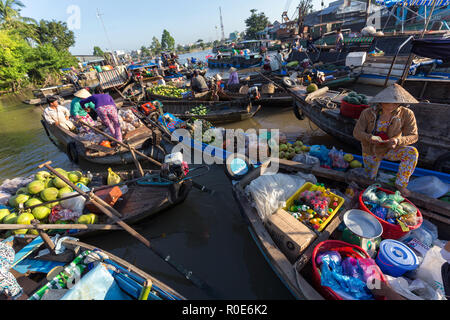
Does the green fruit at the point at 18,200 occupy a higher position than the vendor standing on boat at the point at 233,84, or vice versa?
the vendor standing on boat at the point at 233,84

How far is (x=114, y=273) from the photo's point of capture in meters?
2.68

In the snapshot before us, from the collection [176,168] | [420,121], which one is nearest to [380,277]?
[176,168]

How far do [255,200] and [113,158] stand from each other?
5693 millimetres

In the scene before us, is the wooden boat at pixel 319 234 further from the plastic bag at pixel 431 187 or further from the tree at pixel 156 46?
the tree at pixel 156 46

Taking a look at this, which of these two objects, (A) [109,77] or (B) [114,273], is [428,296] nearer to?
(B) [114,273]

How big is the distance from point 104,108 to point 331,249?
7.16 m

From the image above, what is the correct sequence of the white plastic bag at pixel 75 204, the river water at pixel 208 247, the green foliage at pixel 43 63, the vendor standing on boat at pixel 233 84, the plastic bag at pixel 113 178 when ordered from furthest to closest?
1. the green foliage at pixel 43 63
2. the vendor standing on boat at pixel 233 84
3. the plastic bag at pixel 113 178
4. the white plastic bag at pixel 75 204
5. the river water at pixel 208 247

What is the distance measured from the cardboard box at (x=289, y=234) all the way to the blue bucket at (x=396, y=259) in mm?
796

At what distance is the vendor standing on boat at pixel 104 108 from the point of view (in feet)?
20.7

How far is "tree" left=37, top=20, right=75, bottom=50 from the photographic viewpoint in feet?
137

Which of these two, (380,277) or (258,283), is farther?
(258,283)

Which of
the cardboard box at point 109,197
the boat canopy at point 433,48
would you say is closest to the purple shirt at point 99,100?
the cardboard box at point 109,197

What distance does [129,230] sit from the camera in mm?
3490

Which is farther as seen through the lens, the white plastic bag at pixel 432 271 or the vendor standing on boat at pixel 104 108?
the vendor standing on boat at pixel 104 108
